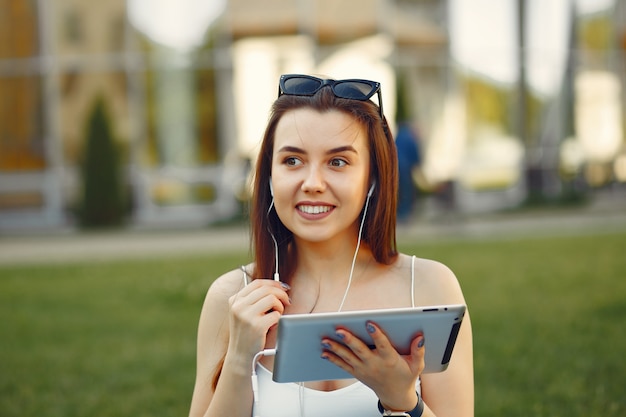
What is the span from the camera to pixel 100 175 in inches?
643

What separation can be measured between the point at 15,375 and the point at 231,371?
12.2ft

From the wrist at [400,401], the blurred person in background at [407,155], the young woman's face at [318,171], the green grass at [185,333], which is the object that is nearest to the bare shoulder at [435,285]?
the young woman's face at [318,171]

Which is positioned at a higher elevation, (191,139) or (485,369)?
(191,139)

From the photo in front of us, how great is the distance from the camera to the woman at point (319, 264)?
201cm

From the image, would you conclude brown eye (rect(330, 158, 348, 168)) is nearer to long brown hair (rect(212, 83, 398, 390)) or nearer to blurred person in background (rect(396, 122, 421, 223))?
long brown hair (rect(212, 83, 398, 390))

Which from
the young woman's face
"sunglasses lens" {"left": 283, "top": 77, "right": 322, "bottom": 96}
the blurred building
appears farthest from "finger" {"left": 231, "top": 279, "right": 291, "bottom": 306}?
the blurred building

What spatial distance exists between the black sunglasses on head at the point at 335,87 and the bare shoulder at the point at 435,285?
20.0 inches

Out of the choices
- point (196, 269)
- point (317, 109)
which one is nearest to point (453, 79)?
point (196, 269)

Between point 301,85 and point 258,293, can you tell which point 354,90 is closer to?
point 301,85

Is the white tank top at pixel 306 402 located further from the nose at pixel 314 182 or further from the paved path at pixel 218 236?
the paved path at pixel 218 236

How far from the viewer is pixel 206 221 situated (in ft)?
58.2

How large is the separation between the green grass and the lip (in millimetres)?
2457

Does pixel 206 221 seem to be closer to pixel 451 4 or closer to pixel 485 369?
pixel 451 4

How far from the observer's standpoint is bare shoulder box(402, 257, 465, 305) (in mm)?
2143
